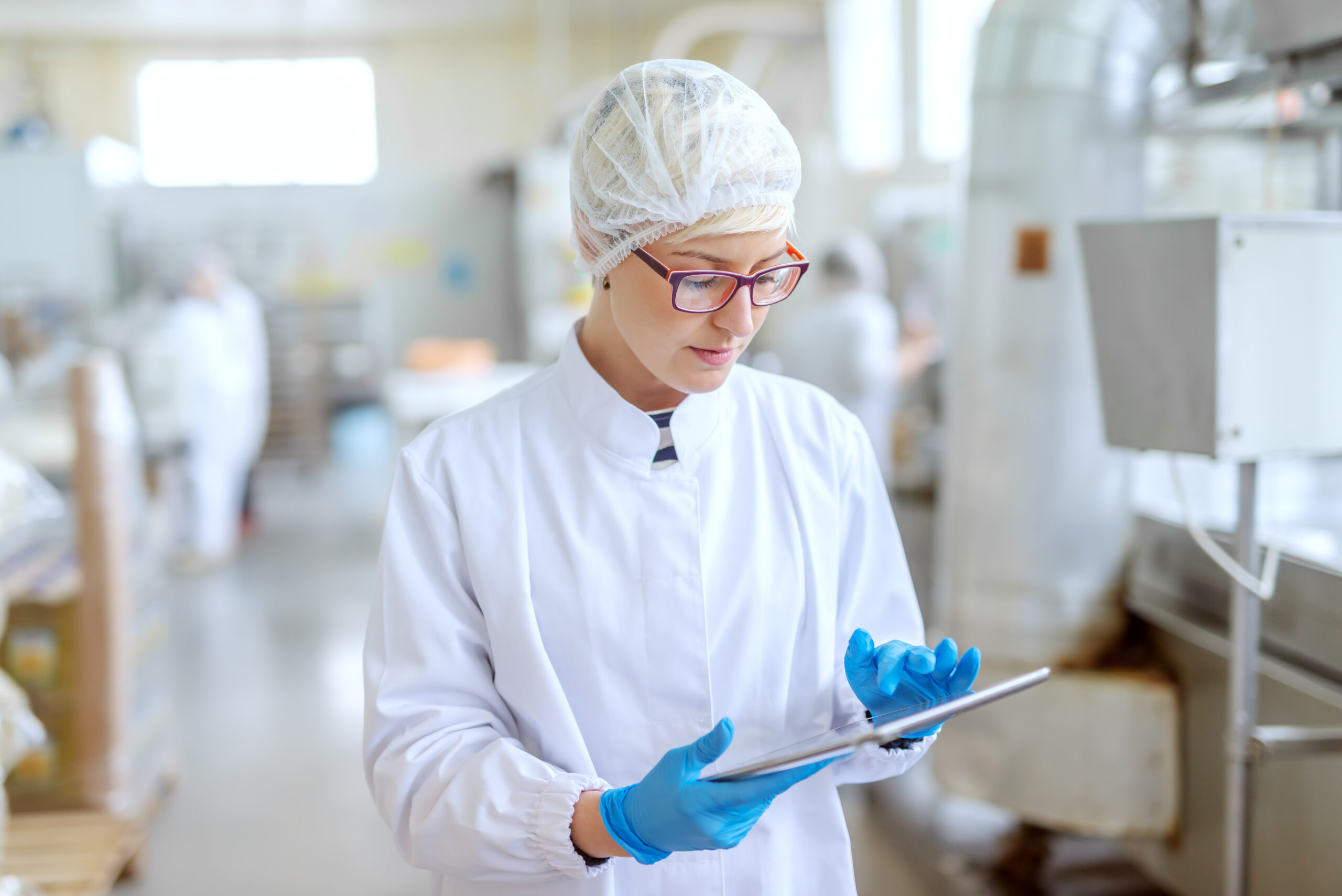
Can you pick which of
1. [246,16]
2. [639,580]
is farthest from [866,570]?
[246,16]

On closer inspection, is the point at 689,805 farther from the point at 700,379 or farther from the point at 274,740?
the point at 274,740

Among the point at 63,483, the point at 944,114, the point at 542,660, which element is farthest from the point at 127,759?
the point at 944,114

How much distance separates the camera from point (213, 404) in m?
5.72

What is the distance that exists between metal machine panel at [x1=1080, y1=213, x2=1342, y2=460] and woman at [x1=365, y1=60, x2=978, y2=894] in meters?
0.76

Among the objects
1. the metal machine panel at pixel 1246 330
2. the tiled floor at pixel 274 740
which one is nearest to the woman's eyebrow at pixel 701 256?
the metal machine panel at pixel 1246 330

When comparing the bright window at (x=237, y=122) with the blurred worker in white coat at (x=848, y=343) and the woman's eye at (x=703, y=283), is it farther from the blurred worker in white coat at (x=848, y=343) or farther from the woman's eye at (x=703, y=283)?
the woman's eye at (x=703, y=283)

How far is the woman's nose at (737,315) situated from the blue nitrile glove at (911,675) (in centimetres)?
37

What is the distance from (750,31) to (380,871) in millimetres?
6001

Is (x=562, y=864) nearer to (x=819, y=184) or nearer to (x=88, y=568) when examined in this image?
(x=88, y=568)

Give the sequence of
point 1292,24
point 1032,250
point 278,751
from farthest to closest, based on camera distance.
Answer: point 278,751, point 1032,250, point 1292,24

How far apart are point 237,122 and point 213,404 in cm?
489

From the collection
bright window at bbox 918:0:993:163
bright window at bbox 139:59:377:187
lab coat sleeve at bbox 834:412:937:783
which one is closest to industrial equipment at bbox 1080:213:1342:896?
lab coat sleeve at bbox 834:412:937:783

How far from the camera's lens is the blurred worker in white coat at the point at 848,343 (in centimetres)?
425

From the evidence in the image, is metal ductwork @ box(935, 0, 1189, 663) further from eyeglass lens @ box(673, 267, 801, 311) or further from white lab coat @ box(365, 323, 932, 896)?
eyeglass lens @ box(673, 267, 801, 311)
